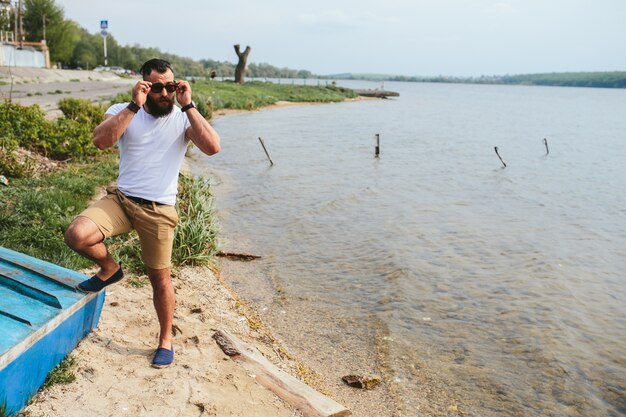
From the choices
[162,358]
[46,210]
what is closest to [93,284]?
[162,358]

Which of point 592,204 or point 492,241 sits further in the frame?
point 592,204

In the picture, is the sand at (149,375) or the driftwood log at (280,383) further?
the driftwood log at (280,383)

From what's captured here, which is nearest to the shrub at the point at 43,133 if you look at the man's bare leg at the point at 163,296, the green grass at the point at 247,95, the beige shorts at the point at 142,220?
the beige shorts at the point at 142,220

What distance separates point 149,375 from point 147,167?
161cm

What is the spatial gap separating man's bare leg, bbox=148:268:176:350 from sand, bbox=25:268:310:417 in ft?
1.09

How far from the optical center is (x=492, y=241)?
10.9 metres

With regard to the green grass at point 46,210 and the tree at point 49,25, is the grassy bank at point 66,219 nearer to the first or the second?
the green grass at point 46,210

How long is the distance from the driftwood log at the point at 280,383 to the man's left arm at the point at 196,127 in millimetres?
1940

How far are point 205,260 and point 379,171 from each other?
1318 centimetres

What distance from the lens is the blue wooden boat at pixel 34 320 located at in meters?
3.05

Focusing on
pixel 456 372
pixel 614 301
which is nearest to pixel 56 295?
pixel 456 372

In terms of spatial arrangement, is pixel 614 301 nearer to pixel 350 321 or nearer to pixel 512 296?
pixel 512 296

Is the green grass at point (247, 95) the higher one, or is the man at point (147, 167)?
the green grass at point (247, 95)

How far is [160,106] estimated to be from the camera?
365 cm
